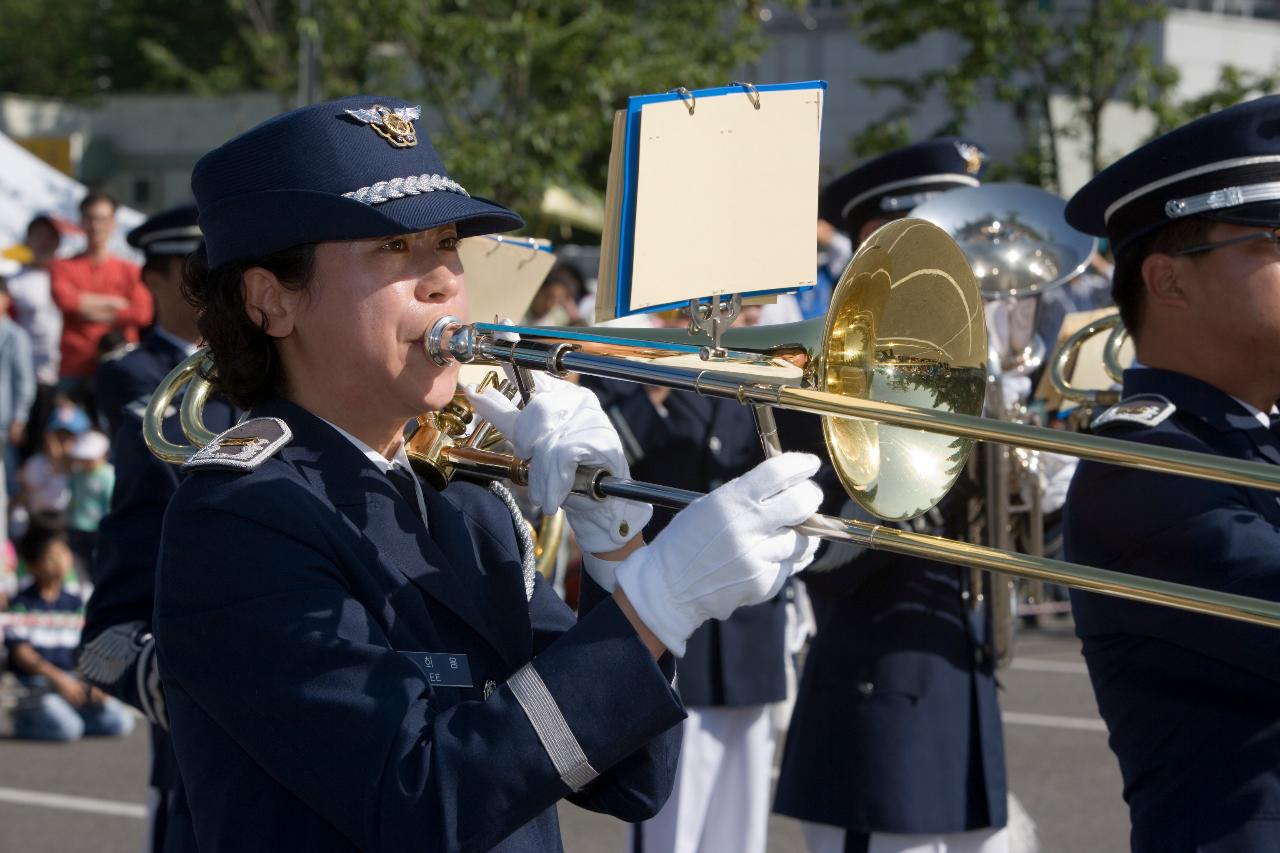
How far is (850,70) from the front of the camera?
27016mm

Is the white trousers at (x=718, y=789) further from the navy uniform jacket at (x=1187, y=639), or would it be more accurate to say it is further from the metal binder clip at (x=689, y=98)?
the metal binder clip at (x=689, y=98)

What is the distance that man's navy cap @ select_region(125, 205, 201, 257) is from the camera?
14.8 feet

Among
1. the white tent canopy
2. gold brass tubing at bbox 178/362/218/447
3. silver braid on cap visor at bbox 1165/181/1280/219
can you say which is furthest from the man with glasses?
the white tent canopy

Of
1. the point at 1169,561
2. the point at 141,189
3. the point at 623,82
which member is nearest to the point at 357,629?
the point at 1169,561

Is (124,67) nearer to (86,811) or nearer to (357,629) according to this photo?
(86,811)

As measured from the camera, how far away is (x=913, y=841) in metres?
3.82

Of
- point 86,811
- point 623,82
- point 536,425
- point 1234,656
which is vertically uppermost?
point 623,82

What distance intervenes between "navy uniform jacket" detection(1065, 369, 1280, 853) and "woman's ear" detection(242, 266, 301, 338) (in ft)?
4.13

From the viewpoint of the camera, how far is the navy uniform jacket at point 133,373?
408 centimetres

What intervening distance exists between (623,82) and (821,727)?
33.7ft

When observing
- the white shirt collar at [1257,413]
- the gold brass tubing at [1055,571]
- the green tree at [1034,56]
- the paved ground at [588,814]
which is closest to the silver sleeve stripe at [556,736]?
the gold brass tubing at [1055,571]

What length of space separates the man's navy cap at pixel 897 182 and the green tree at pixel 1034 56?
381 inches

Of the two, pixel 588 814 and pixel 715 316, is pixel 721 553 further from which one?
pixel 588 814

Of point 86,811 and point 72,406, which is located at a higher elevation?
point 72,406
